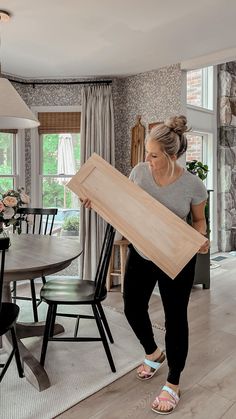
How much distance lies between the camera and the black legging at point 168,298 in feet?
6.13

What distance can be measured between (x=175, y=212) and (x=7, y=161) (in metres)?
2.96

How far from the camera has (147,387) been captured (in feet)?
7.07

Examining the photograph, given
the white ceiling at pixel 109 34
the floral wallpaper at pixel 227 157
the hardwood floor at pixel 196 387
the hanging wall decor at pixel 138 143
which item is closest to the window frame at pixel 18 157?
the white ceiling at pixel 109 34

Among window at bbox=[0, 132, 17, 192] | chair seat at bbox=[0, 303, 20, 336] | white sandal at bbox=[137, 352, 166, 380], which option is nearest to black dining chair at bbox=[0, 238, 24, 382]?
chair seat at bbox=[0, 303, 20, 336]

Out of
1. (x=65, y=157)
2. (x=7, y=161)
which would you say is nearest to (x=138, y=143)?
(x=65, y=157)

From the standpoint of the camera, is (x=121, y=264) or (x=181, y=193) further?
(x=121, y=264)

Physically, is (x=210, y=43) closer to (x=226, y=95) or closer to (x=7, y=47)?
(x=7, y=47)

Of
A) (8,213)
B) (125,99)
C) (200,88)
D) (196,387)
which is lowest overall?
(196,387)

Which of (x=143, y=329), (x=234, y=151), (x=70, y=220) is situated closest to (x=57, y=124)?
(x=70, y=220)

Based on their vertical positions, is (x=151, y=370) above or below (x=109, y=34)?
below

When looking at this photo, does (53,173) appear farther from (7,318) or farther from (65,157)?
(7,318)

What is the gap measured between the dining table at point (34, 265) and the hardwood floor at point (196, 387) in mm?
379

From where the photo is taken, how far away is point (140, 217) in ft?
6.23

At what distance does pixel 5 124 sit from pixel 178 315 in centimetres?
180
